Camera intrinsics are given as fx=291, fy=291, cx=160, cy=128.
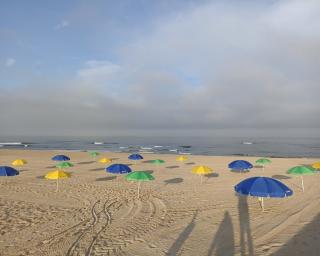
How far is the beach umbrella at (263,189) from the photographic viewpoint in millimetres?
10982

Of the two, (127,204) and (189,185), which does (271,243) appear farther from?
(189,185)

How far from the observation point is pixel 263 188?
11.2 m

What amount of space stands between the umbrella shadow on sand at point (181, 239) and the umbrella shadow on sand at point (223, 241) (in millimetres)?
975

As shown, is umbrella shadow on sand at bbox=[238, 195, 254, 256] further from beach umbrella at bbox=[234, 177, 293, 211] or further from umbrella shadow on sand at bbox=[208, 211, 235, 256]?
beach umbrella at bbox=[234, 177, 293, 211]

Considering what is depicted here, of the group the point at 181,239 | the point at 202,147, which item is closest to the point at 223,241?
the point at 181,239

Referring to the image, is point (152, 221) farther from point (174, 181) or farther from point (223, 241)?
point (174, 181)

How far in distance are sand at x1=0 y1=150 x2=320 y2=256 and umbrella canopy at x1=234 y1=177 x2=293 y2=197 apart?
1.26 m

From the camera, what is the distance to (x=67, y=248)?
9070mm

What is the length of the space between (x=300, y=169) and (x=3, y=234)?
14.7m

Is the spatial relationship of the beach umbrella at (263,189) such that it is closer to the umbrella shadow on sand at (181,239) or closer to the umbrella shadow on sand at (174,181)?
the umbrella shadow on sand at (181,239)

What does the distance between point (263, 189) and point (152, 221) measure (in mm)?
4600

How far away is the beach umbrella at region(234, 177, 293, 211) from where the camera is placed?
11.0 metres

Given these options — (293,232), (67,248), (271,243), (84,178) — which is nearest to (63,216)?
(67,248)

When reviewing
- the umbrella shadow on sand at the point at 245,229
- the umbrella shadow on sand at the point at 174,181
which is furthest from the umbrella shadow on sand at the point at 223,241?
the umbrella shadow on sand at the point at 174,181
